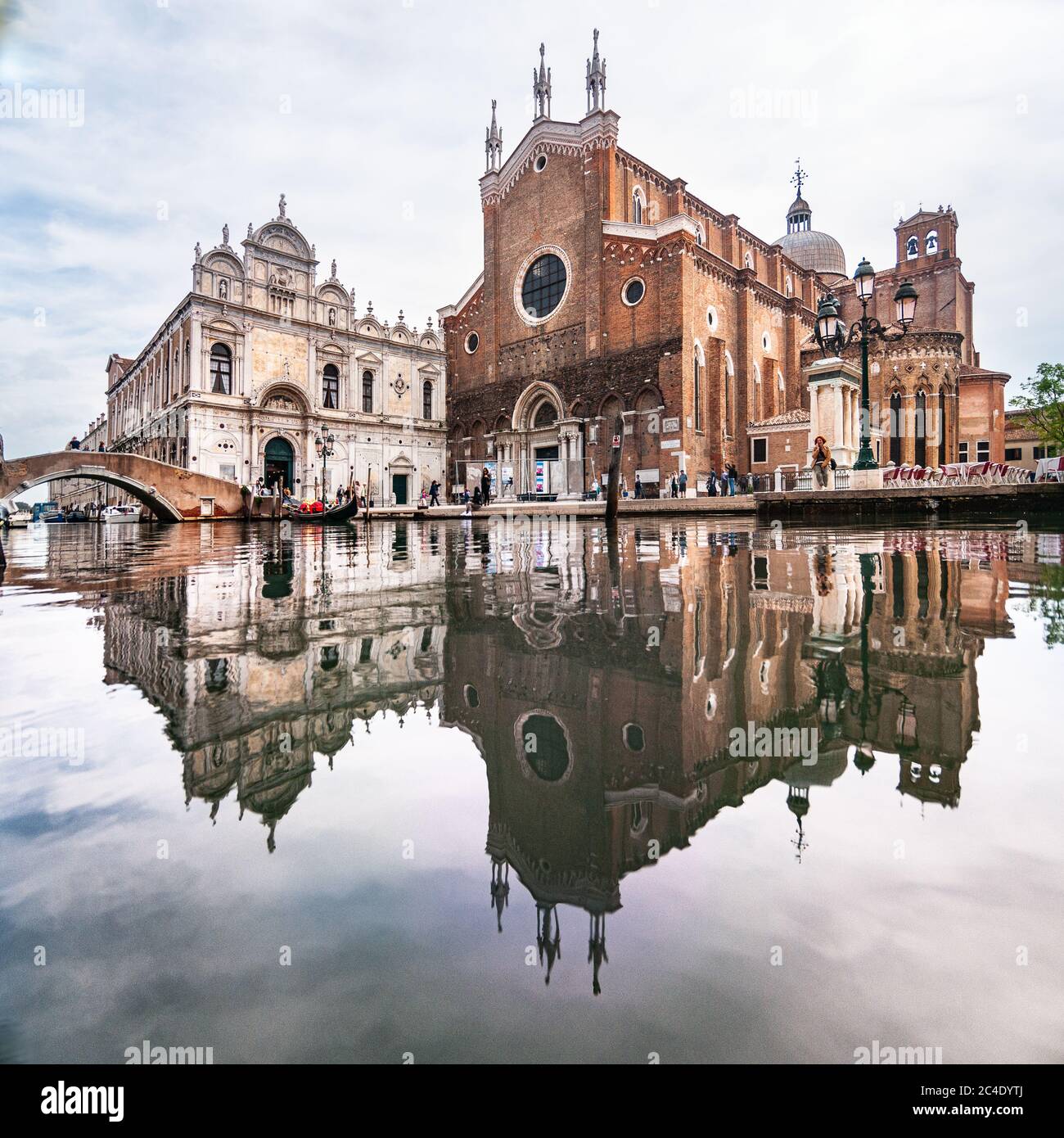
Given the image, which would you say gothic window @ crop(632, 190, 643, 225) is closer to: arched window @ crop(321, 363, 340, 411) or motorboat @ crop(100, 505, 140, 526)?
arched window @ crop(321, 363, 340, 411)

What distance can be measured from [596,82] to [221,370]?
2123 cm

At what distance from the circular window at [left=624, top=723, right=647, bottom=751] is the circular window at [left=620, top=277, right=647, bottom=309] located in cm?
2892

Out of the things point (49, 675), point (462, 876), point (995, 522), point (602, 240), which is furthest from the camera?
point (602, 240)

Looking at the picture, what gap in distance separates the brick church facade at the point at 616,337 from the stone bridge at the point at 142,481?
48.0 feet

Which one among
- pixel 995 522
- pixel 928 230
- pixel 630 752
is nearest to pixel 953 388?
pixel 928 230

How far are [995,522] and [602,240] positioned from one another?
22.6 metres

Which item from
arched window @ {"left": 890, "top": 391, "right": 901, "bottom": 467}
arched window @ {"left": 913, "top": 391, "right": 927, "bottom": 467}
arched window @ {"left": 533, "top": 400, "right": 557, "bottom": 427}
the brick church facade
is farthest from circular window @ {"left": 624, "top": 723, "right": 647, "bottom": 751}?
arched window @ {"left": 913, "top": 391, "right": 927, "bottom": 467}

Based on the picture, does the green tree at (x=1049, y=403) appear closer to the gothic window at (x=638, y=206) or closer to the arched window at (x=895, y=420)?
the arched window at (x=895, y=420)

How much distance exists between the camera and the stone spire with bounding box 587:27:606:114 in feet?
93.7

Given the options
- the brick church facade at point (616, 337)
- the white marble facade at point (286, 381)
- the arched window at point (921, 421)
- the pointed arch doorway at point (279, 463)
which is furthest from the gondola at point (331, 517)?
the arched window at point (921, 421)

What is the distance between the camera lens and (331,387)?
34906mm

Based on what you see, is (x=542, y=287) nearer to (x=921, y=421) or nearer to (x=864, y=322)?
(x=864, y=322)
